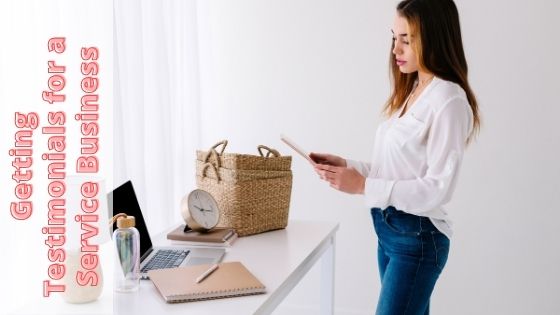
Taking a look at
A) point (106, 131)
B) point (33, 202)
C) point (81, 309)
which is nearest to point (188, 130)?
point (106, 131)

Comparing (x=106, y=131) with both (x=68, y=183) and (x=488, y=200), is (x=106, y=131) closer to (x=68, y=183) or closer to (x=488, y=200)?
(x=68, y=183)

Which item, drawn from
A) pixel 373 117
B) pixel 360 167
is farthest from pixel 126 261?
pixel 373 117

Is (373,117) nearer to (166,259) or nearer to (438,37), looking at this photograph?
(438,37)

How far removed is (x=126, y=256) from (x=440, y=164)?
2.63 ft

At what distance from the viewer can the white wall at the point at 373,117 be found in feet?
9.46

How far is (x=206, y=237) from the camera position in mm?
2018

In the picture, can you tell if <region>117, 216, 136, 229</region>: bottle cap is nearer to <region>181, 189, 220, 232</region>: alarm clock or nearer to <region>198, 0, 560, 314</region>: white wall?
<region>181, 189, 220, 232</region>: alarm clock

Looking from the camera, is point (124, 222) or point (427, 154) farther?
point (427, 154)

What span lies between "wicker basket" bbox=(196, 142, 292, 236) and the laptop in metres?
0.19

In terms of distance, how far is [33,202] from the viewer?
166cm

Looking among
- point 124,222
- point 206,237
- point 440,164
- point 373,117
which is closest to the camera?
point 124,222

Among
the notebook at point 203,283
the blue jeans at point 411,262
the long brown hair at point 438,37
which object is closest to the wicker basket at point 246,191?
the notebook at point 203,283

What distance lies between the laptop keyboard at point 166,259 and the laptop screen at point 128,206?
43 mm

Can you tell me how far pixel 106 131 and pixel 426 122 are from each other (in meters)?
1.02
